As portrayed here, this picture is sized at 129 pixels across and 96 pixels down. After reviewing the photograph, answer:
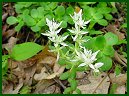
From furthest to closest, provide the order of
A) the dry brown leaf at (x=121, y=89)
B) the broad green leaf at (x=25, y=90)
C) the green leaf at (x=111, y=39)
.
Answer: the broad green leaf at (x=25, y=90) → the dry brown leaf at (x=121, y=89) → the green leaf at (x=111, y=39)

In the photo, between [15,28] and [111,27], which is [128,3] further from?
[15,28]

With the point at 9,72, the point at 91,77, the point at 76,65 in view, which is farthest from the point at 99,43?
the point at 9,72

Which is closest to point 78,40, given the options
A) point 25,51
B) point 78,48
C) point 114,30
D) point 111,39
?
point 78,48

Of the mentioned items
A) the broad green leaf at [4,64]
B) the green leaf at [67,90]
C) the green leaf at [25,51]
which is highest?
the green leaf at [25,51]

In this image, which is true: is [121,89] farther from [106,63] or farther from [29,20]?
[29,20]

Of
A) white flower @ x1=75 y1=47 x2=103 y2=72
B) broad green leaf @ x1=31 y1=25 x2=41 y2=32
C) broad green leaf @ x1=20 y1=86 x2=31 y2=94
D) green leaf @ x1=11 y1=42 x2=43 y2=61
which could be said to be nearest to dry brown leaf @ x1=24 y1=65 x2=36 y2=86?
broad green leaf @ x1=20 y1=86 x2=31 y2=94

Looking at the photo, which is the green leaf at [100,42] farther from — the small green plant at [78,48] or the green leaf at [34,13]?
the green leaf at [34,13]

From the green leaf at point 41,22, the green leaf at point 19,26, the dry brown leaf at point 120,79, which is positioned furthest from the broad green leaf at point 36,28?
the dry brown leaf at point 120,79
